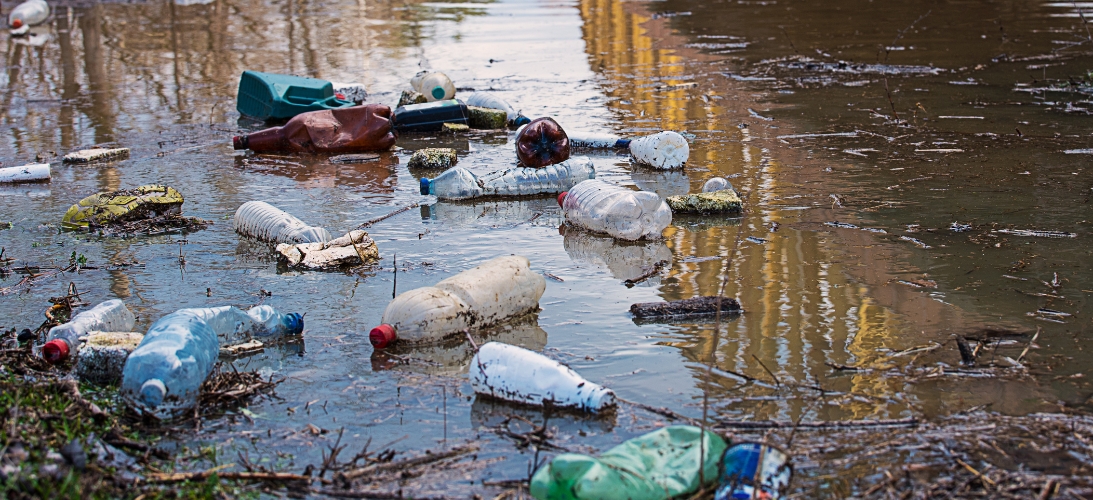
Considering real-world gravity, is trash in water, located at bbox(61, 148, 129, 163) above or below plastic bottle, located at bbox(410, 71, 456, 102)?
below

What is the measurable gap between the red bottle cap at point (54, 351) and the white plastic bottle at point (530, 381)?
150cm

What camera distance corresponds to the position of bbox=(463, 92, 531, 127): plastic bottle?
27.5ft

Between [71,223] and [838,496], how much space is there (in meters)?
4.63

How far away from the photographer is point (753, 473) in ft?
8.82

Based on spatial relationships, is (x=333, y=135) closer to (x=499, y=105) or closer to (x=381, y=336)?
(x=499, y=105)

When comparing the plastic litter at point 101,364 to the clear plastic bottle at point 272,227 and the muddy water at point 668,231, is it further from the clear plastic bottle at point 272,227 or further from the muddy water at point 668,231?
the clear plastic bottle at point 272,227

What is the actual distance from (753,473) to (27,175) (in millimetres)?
5924

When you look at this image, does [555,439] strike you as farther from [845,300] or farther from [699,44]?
[699,44]

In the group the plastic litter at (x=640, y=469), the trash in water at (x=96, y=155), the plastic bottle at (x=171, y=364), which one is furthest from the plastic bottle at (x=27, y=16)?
the plastic litter at (x=640, y=469)

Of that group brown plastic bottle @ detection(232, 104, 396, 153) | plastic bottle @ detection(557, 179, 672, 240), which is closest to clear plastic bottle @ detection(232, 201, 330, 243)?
plastic bottle @ detection(557, 179, 672, 240)

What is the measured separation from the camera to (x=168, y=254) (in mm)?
5172

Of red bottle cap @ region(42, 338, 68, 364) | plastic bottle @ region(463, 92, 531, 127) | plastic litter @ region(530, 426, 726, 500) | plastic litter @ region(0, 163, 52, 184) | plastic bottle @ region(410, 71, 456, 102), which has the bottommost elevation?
plastic litter @ region(0, 163, 52, 184)

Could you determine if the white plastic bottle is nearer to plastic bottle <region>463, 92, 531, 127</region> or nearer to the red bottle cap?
the red bottle cap

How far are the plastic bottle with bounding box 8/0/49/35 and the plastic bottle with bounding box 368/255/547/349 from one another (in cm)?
1476
